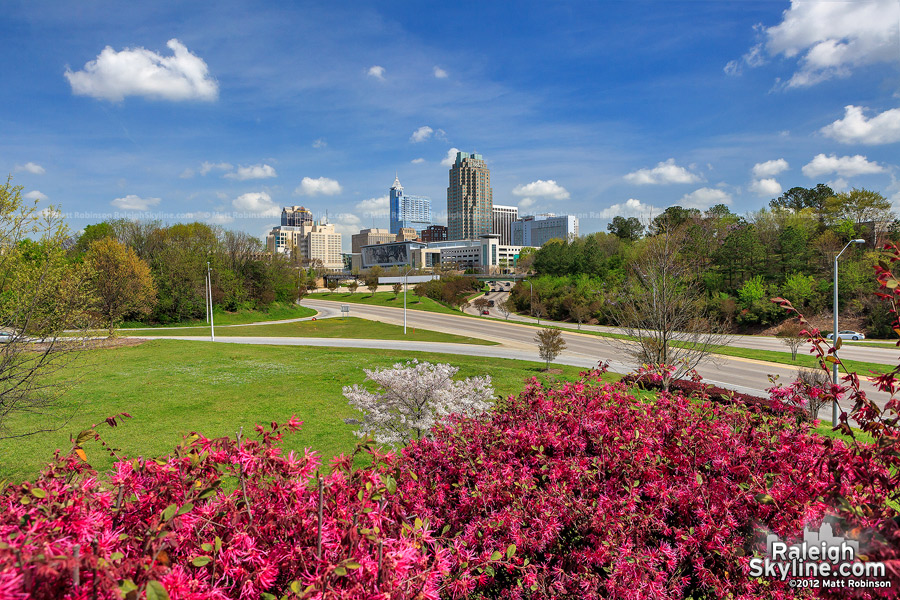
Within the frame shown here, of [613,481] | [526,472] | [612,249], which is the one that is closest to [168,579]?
[526,472]

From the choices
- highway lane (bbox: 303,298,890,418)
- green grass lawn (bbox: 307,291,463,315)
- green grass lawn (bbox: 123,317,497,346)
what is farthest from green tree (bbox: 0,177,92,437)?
green grass lawn (bbox: 307,291,463,315)

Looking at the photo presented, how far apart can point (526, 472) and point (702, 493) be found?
4.09ft

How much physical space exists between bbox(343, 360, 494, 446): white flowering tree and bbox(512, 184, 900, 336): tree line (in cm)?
3006

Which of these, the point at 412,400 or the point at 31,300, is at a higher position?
the point at 31,300

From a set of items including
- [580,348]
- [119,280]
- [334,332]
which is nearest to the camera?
[580,348]

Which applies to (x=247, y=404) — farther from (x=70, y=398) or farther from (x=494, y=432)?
(x=494, y=432)

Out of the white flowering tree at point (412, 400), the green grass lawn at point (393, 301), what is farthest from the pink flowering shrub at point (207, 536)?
the green grass lawn at point (393, 301)

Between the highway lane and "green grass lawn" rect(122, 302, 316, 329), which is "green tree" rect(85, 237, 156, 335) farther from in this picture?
the highway lane

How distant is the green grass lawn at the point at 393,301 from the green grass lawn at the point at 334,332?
53.0 ft

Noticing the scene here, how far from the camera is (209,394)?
53.4 ft

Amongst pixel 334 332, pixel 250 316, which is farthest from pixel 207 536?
pixel 250 316

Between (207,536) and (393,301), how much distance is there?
2568 inches

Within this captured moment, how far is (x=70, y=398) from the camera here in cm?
1511

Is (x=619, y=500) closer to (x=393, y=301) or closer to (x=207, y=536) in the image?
(x=207, y=536)
